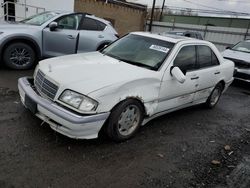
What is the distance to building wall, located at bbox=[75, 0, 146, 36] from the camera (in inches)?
808

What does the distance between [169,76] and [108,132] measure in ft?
4.49

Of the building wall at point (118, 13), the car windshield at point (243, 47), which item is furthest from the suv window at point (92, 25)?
the building wall at point (118, 13)

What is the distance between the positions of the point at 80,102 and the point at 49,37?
4.34 metres

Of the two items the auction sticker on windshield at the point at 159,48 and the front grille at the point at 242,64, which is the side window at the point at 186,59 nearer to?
the auction sticker on windshield at the point at 159,48

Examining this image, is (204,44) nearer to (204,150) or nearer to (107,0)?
(204,150)

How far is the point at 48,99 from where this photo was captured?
3441 mm

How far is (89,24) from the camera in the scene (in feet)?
25.5

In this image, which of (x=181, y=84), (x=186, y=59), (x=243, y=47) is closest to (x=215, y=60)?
(x=186, y=59)

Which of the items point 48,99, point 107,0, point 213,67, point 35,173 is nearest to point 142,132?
point 48,99

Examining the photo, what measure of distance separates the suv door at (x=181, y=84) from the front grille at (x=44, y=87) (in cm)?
163

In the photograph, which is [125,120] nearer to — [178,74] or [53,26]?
[178,74]

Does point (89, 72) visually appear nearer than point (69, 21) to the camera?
Yes

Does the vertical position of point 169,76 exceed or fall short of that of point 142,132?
it exceeds it

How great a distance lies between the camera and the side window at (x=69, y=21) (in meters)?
7.22
